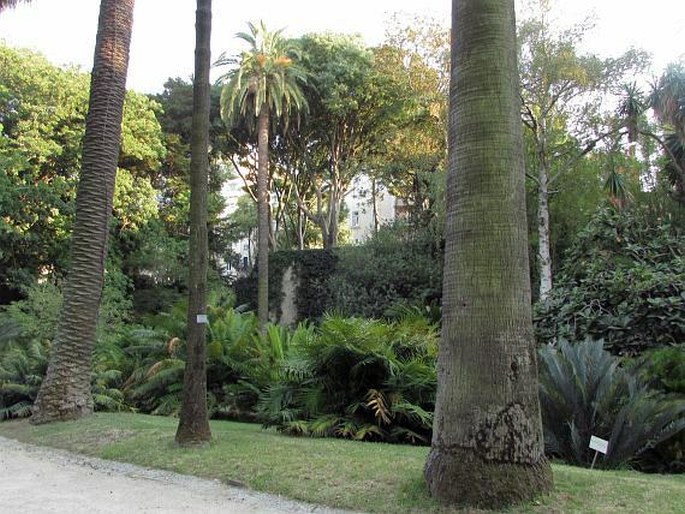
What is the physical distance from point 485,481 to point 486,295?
5.19 ft

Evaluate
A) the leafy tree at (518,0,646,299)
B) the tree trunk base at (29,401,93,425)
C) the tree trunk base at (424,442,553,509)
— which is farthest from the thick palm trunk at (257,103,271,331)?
the tree trunk base at (424,442,553,509)

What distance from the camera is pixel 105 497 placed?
6.93m

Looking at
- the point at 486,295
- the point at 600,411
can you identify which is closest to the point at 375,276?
the point at 600,411

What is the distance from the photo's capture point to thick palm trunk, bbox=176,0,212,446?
949 cm

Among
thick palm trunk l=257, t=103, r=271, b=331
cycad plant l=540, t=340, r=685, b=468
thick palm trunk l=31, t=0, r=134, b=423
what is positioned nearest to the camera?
cycad plant l=540, t=340, r=685, b=468

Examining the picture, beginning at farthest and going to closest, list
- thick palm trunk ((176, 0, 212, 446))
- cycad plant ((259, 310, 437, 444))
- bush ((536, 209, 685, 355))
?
bush ((536, 209, 685, 355))
cycad plant ((259, 310, 437, 444))
thick palm trunk ((176, 0, 212, 446))

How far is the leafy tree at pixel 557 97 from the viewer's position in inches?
896

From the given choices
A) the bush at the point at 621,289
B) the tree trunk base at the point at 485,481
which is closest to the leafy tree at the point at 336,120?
the bush at the point at 621,289

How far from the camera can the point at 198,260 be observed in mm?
9961

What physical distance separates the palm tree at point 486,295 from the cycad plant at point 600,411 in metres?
3.14

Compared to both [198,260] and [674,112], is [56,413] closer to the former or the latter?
[198,260]

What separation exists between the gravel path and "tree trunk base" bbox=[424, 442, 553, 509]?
42.1 inches

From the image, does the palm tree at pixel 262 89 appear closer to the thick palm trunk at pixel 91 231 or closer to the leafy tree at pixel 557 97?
the leafy tree at pixel 557 97

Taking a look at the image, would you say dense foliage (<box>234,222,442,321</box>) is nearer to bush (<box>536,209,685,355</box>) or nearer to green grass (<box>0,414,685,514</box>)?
bush (<box>536,209,685,355</box>)
